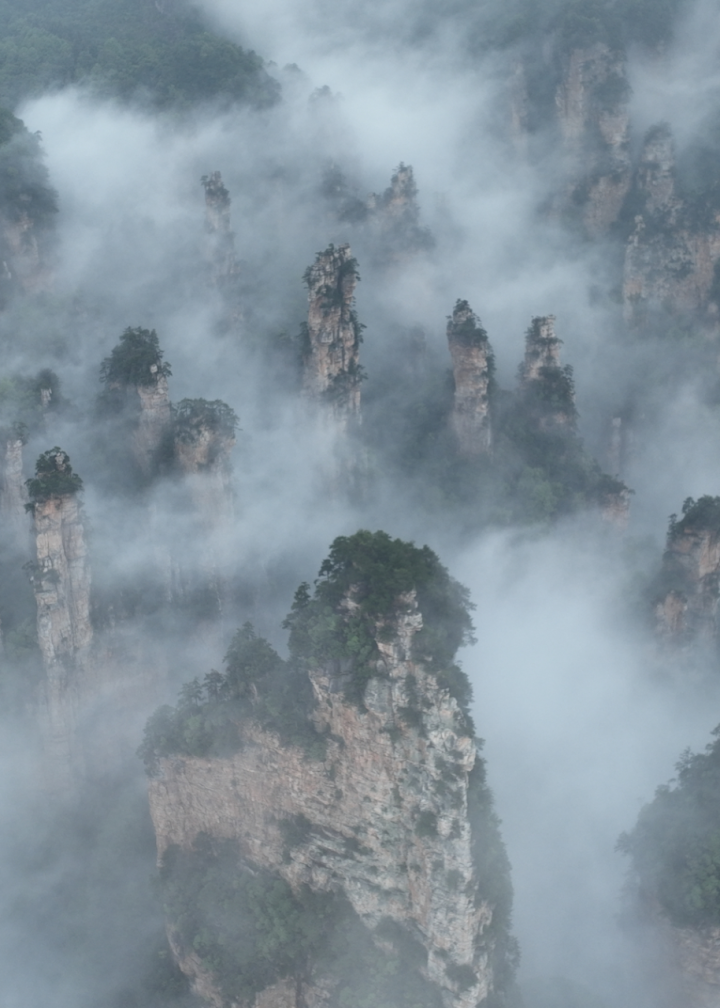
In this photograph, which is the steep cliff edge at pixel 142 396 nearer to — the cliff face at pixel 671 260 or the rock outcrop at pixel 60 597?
the rock outcrop at pixel 60 597

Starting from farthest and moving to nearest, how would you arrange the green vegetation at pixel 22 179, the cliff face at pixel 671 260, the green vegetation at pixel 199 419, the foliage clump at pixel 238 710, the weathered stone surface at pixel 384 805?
the cliff face at pixel 671 260 → the green vegetation at pixel 22 179 → the green vegetation at pixel 199 419 → the foliage clump at pixel 238 710 → the weathered stone surface at pixel 384 805

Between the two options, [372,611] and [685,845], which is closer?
[372,611]

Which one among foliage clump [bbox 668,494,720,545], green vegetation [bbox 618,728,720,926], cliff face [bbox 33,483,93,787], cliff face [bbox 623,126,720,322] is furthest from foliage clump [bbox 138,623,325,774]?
cliff face [bbox 623,126,720,322]

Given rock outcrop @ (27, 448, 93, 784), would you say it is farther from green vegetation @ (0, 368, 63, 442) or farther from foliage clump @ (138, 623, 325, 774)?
green vegetation @ (0, 368, 63, 442)

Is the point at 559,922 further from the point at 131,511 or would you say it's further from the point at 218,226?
the point at 218,226

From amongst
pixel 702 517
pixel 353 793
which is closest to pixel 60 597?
pixel 353 793

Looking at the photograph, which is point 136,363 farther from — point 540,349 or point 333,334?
point 540,349

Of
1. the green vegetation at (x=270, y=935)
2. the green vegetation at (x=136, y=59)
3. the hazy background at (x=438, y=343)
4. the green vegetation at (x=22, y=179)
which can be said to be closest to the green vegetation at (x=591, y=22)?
the hazy background at (x=438, y=343)
